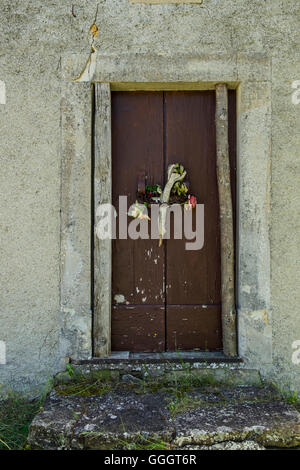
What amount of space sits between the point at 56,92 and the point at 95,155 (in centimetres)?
53

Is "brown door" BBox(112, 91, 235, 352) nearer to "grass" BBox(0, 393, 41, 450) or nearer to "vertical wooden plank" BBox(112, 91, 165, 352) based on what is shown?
"vertical wooden plank" BBox(112, 91, 165, 352)

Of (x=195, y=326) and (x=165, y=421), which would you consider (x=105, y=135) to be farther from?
(x=165, y=421)

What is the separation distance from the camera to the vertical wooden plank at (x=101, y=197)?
2.97m

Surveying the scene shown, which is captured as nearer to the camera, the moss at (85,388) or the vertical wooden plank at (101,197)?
the moss at (85,388)

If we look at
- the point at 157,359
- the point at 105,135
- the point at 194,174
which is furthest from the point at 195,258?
the point at 105,135

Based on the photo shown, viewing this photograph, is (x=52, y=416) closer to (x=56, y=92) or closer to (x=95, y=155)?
(x=95, y=155)

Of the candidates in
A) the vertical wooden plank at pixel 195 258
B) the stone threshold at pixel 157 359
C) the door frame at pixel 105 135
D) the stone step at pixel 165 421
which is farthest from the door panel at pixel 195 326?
the stone step at pixel 165 421

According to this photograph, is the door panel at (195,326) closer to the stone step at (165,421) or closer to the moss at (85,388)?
the stone step at (165,421)

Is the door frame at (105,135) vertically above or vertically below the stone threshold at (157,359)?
above

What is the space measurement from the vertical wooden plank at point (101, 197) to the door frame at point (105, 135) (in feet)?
0.05

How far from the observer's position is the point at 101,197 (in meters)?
2.98

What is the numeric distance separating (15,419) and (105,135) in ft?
6.66

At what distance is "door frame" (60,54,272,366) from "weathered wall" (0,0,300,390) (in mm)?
59
